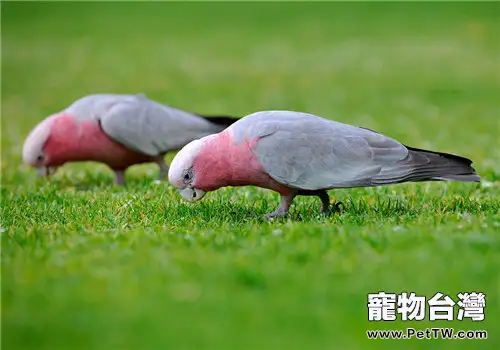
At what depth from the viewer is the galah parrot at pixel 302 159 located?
566 centimetres

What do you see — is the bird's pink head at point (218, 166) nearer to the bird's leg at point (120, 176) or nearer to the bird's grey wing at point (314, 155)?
the bird's grey wing at point (314, 155)

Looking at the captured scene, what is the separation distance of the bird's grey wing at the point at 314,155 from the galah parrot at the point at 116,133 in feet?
6.93

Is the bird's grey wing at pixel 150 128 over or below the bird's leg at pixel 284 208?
over

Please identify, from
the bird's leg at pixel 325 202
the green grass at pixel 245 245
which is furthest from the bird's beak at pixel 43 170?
the bird's leg at pixel 325 202

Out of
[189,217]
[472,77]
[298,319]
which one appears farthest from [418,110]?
[298,319]

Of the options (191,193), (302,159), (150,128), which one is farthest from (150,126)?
(302,159)

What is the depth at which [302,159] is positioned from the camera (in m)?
5.66

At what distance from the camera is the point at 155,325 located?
3.72 metres

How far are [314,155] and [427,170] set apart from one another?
835mm

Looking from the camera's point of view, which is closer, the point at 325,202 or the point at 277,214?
the point at 277,214

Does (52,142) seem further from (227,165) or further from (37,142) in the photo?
(227,165)

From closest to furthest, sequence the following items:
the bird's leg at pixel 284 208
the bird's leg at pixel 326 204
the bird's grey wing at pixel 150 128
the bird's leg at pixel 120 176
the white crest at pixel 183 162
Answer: the white crest at pixel 183 162, the bird's leg at pixel 284 208, the bird's leg at pixel 326 204, the bird's grey wing at pixel 150 128, the bird's leg at pixel 120 176

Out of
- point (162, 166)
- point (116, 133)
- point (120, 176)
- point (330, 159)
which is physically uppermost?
point (116, 133)

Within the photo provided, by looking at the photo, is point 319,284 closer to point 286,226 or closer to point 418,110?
point 286,226
